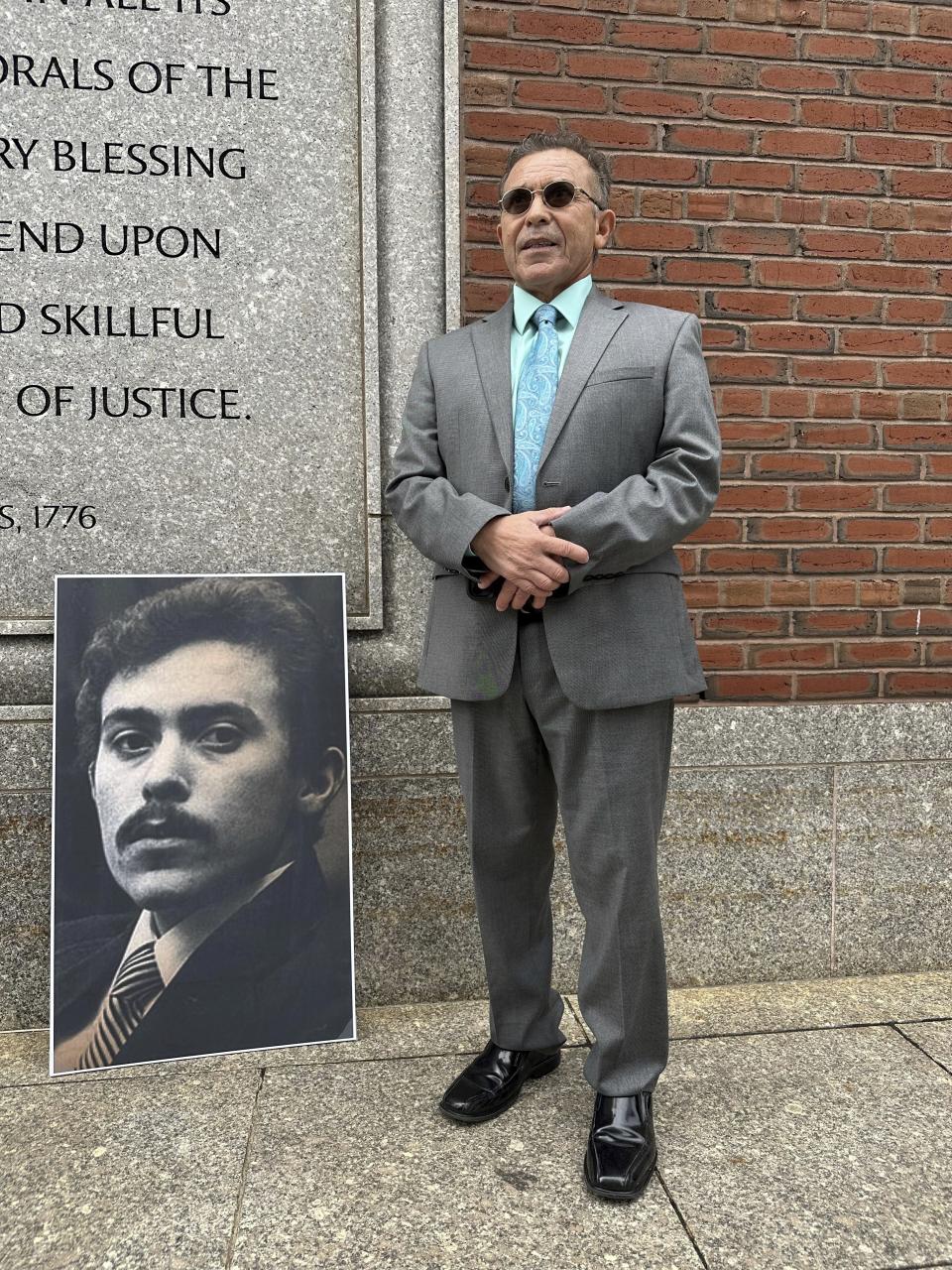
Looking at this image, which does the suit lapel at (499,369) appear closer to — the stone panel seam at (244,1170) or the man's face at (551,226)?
the man's face at (551,226)

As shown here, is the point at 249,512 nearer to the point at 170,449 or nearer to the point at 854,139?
the point at 170,449

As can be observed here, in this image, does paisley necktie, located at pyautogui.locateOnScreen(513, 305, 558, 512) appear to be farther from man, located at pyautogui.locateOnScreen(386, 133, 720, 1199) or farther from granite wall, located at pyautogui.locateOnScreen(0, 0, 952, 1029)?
granite wall, located at pyautogui.locateOnScreen(0, 0, 952, 1029)

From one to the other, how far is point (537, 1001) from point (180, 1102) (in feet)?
3.17

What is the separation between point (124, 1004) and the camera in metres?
2.74

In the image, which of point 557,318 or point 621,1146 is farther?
point 557,318

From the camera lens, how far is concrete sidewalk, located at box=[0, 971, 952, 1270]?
1973 mm

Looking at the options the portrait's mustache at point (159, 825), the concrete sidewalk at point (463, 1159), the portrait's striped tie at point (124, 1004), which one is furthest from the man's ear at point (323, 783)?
the concrete sidewalk at point (463, 1159)

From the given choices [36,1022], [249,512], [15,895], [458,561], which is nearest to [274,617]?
[249,512]

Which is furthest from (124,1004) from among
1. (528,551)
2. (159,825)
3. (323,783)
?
(528,551)

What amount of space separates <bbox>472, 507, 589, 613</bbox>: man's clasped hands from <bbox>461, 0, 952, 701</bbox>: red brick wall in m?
1.33

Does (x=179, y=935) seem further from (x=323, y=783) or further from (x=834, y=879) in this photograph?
(x=834, y=879)

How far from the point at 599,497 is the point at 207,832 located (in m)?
1.54

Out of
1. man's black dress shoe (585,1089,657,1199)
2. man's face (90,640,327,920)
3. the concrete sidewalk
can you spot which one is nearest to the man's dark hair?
man's face (90,640,327,920)

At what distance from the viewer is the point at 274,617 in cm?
292
